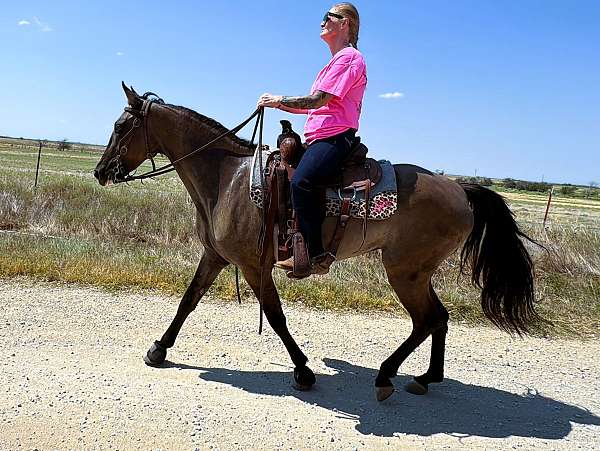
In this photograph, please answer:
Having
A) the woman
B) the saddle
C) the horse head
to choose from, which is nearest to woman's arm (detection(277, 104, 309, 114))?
the woman

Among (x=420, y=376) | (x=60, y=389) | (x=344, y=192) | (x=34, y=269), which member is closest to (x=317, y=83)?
(x=344, y=192)

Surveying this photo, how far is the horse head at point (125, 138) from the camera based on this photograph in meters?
5.06

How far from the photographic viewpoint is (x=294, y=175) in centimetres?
457

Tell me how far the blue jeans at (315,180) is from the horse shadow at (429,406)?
1.29m

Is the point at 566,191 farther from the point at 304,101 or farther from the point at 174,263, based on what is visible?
the point at 304,101

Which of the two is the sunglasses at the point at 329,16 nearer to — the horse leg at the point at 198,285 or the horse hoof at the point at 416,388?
the horse leg at the point at 198,285

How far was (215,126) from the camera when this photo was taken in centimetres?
523

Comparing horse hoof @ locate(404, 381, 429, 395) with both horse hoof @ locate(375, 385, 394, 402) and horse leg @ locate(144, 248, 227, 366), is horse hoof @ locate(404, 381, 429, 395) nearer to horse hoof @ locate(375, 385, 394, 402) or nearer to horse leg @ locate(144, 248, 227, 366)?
horse hoof @ locate(375, 385, 394, 402)

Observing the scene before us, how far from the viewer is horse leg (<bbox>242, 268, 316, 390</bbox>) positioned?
4.82 m

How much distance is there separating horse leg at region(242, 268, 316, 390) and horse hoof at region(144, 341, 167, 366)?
1.06 m

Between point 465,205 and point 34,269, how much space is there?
5.94 m

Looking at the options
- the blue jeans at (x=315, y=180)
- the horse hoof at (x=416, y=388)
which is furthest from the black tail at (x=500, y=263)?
the blue jeans at (x=315, y=180)

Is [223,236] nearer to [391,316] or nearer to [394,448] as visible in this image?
[394,448]

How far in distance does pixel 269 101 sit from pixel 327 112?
0.51m
